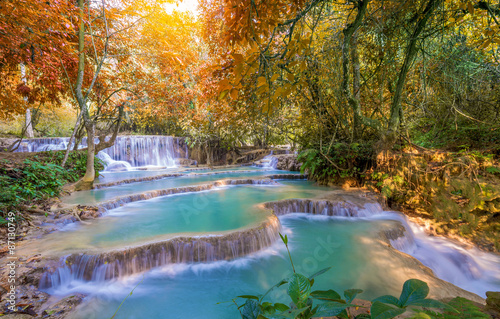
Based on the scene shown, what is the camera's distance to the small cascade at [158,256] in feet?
9.64

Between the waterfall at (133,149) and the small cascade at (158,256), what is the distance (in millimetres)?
12596

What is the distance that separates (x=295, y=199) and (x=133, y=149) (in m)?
14.7

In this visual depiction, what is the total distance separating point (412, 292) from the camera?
2.97 ft

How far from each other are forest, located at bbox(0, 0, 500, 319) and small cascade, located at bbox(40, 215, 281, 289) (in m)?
0.02

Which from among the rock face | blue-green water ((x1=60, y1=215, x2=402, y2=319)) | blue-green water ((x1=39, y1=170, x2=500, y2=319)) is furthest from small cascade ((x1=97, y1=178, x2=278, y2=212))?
the rock face

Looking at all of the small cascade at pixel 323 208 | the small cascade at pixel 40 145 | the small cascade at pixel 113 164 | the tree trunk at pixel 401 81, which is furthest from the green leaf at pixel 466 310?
the small cascade at pixel 40 145

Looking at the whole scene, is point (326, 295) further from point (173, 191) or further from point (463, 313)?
point (173, 191)

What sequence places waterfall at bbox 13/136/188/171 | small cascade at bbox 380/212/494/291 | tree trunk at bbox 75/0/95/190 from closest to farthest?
small cascade at bbox 380/212/494/291
tree trunk at bbox 75/0/95/190
waterfall at bbox 13/136/188/171

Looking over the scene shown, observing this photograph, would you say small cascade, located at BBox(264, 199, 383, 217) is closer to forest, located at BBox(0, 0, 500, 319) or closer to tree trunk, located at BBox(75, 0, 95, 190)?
forest, located at BBox(0, 0, 500, 319)

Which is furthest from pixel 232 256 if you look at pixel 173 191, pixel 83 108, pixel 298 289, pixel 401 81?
pixel 83 108

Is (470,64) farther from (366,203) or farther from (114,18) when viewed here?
(114,18)

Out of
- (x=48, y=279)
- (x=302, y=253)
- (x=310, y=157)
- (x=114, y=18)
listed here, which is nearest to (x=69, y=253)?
(x=48, y=279)

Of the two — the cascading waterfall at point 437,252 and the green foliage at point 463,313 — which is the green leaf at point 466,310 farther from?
the cascading waterfall at point 437,252

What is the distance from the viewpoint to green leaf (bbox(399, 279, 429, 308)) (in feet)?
2.86
